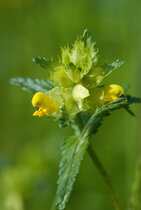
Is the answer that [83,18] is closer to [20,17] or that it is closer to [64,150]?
[20,17]

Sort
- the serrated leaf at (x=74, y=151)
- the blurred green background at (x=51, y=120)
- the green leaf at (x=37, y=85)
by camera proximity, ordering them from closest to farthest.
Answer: the serrated leaf at (x=74, y=151) → the green leaf at (x=37, y=85) → the blurred green background at (x=51, y=120)

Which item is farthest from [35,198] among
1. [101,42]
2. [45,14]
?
[45,14]

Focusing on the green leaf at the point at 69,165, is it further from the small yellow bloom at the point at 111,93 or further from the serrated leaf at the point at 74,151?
the small yellow bloom at the point at 111,93

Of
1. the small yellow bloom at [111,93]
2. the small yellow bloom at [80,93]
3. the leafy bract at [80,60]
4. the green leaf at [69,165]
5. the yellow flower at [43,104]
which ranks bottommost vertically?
the green leaf at [69,165]

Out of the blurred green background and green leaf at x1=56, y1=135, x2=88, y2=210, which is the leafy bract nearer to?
green leaf at x1=56, y1=135, x2=88, y2=210

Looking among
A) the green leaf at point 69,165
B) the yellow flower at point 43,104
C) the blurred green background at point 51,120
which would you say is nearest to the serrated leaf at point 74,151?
the green leaf at point 69,165

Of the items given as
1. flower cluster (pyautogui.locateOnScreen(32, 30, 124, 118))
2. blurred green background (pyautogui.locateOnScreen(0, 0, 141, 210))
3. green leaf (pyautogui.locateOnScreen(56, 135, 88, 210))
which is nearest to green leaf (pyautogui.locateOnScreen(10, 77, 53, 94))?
flower cluster (pyautogui.locateOnScreen(32, 30, 124, 118))

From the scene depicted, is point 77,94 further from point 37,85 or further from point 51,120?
point 51,120

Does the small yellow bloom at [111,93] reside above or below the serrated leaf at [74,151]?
above
